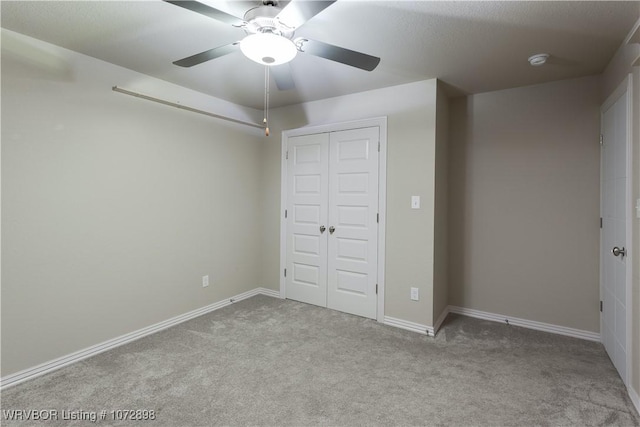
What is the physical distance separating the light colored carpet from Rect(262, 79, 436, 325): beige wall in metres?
0.38

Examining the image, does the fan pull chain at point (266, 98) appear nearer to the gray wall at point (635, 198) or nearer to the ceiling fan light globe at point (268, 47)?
the ceiling fan light globe at point (268, 47)

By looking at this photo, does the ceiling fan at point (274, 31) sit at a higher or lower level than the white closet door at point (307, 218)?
higher

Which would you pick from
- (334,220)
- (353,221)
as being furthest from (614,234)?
(334,220)

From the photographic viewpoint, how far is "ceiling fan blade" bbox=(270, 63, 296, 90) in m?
2.10

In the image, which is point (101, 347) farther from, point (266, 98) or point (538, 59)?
point (538, 59)

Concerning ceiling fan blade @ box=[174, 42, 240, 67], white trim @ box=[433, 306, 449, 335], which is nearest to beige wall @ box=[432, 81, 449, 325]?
white trim @ box=[433, 306, 449, 335]

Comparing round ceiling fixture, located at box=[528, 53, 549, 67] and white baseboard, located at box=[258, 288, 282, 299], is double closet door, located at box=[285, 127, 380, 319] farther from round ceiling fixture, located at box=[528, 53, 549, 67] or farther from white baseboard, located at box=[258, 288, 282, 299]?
round ceiling fixture, located at box=[528, 53, 549, 67]

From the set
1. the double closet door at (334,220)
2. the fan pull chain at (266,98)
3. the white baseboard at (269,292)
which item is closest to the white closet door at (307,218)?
the double closet door at (334,220)

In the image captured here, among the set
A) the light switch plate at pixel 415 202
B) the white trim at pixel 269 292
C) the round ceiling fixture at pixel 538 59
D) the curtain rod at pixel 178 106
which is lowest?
the white trim at pixel 269 292

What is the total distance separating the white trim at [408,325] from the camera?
3047mm

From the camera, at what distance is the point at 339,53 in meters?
1.83

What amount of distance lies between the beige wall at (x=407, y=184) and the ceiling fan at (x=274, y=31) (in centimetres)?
138

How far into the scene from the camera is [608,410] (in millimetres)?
1936

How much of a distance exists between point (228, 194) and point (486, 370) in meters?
3.04
